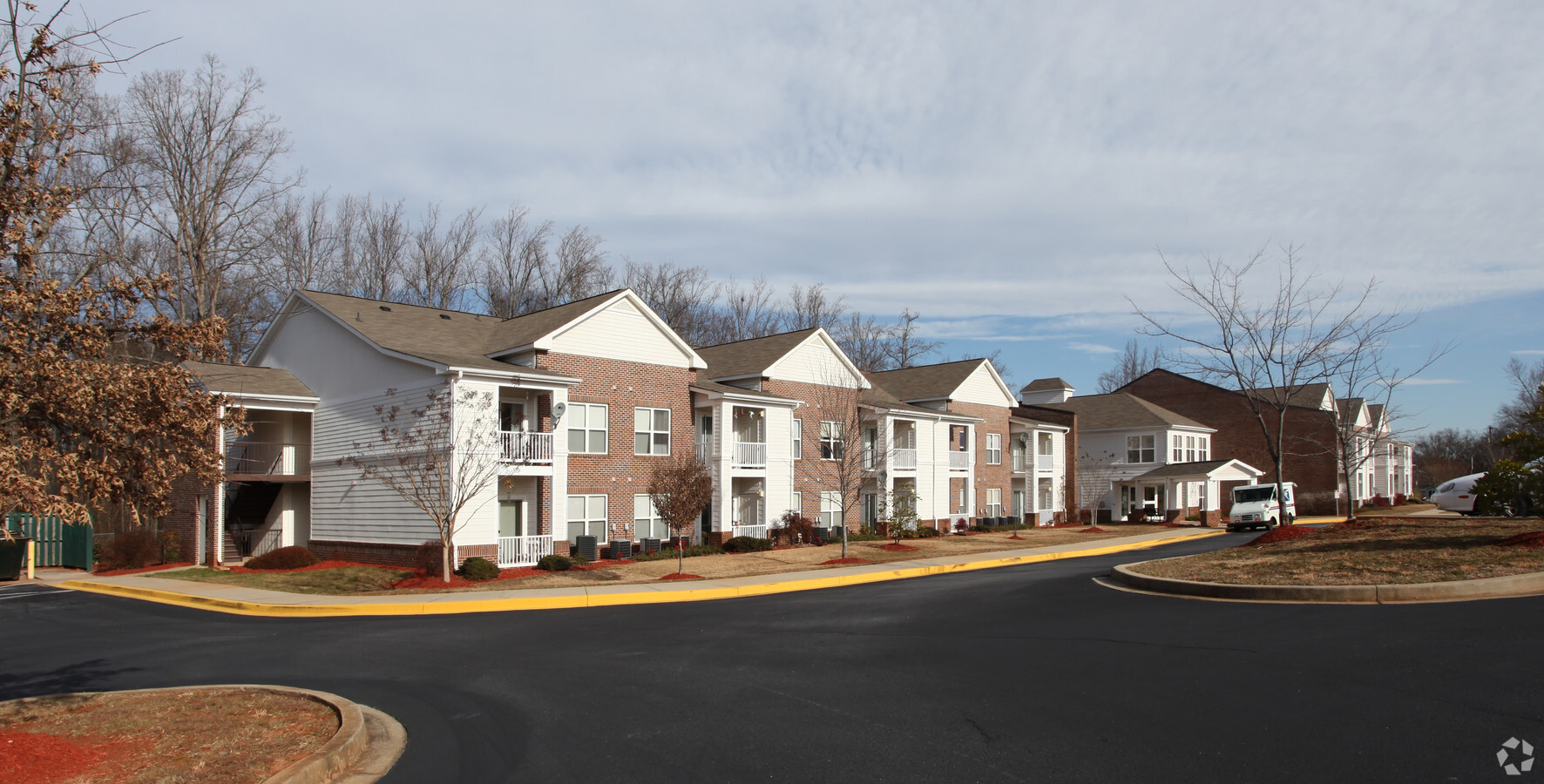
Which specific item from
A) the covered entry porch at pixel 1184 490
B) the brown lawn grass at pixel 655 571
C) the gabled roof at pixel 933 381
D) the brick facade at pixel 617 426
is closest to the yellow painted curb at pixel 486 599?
the brown lawn grass at pixel 655 571

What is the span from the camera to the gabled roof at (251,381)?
92.4ft

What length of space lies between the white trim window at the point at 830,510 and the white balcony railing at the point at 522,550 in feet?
46.9

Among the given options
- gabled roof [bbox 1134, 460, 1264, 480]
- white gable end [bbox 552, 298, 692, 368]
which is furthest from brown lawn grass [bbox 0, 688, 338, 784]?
gabled roof [bbox 1134, 460, 1264, 480]

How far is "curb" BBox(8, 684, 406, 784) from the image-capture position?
7.00 meters

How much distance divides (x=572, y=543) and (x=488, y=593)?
849cm

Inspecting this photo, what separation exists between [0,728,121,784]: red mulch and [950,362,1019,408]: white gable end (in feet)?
134

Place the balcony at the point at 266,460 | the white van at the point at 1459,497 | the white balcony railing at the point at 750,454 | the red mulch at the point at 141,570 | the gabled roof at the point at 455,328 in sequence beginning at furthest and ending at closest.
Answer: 1. the white van at the point at 1459,497
2. the white balcony railing at the point at 750,454
3. the balcony at the point at 266,460
4. the gabled roof at the point at 455,328
5. the red mulch at the point at 141,570

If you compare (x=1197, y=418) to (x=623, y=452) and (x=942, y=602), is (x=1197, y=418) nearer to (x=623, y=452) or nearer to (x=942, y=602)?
(x=623, y=452)

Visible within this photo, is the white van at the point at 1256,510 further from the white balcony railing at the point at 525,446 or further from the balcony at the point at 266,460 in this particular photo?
the balcony at the point at 266,460

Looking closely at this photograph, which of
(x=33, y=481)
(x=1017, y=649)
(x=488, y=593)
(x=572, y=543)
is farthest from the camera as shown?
(x=572, y=543)

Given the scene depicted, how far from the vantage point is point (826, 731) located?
7.93 meters

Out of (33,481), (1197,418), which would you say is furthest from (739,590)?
(1197,418)

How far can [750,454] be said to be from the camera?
34.2 m

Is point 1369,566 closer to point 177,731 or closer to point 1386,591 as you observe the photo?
point 1386,591
